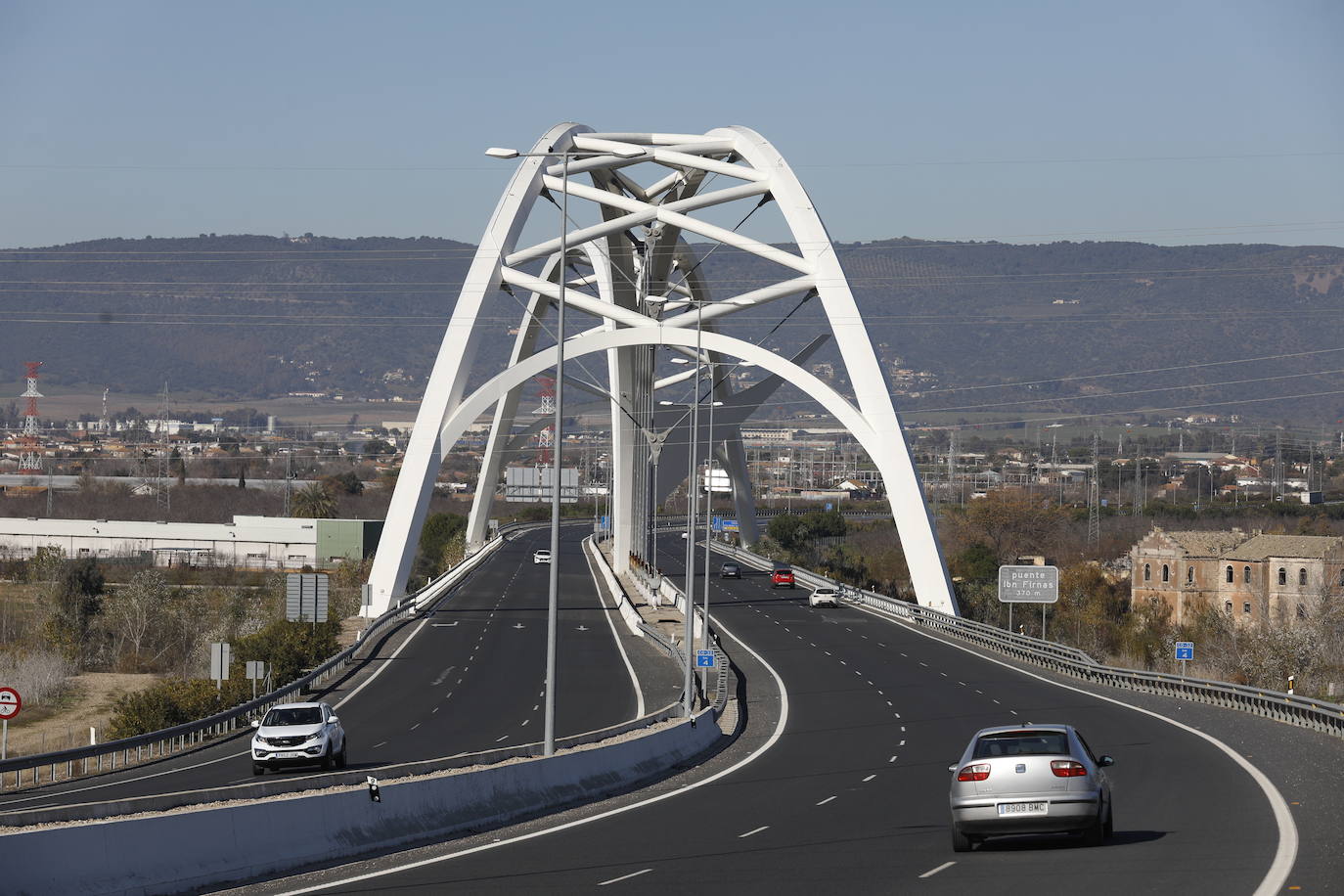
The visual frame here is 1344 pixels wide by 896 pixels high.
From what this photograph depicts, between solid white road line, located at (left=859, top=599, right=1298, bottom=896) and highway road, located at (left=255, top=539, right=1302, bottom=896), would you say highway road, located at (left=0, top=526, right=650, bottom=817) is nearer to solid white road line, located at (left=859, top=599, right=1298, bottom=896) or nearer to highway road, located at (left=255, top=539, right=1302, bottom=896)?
highway road, located at (left=255, top=539, right=1302, bottom=896)

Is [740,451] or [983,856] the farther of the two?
[740,451]

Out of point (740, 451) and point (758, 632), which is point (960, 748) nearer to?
point (758, 632)

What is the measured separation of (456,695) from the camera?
44.4 metres

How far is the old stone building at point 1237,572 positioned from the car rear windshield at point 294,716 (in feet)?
226

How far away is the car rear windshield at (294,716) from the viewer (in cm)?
2995

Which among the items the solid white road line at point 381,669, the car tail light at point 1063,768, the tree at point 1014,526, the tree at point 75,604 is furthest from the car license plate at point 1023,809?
the tree at point 1014,526

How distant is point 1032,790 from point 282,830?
23.0ft

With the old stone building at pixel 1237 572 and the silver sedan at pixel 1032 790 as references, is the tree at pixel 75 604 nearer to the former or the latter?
the old stone building at pixel 1237 572

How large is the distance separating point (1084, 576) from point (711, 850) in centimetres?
9139

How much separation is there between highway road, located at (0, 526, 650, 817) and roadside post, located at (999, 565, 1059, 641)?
48.7ft

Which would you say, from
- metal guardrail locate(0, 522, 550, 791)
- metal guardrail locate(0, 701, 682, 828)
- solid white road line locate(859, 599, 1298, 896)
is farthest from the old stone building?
metal guardrail locate(0, 701, 682, 828)

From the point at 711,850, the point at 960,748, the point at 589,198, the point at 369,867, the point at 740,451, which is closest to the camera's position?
the point at 369,867

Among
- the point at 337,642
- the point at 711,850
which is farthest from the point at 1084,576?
the point at 711,850

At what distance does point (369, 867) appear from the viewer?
54.8 feet
